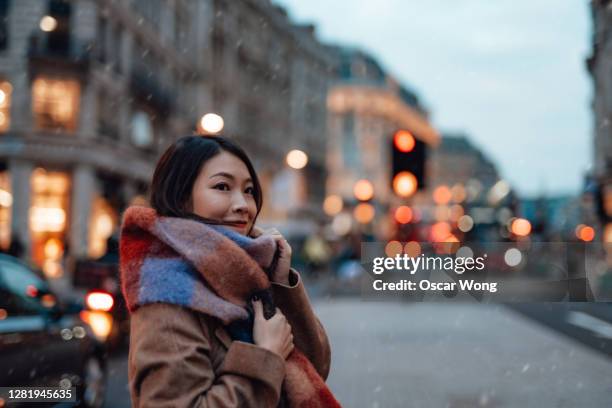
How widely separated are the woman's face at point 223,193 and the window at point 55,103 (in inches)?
1146

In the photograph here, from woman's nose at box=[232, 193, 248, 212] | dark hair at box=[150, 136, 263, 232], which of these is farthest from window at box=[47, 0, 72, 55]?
woman's nose at box=[232, 193, 248, 212]

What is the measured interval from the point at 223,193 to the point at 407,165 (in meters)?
10.2

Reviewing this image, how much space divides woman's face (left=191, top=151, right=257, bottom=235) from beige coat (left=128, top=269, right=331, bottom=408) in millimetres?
313

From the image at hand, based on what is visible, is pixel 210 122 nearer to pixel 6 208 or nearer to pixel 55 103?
pixel 6 208

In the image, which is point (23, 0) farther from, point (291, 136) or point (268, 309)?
point (291, 136)

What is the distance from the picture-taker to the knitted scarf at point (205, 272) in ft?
6.61

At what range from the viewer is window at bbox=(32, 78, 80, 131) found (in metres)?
29.7

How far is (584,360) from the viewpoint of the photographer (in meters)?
8.61

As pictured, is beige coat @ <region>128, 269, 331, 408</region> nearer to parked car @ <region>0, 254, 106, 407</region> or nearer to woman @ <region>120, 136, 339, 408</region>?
woman @ <region>120, 136, 339, 408</region>

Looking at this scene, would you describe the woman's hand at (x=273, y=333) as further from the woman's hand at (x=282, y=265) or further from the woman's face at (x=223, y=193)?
the woman's face at (x=223, y=193)

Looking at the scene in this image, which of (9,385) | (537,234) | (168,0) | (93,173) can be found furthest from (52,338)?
(537,234)

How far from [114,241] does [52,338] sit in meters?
7.95

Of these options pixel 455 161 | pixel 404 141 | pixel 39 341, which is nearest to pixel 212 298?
pixel 39 341

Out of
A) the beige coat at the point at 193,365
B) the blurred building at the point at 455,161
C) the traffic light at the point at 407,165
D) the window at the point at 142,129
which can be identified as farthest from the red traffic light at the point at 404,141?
the blurred building at the point at 455,161
